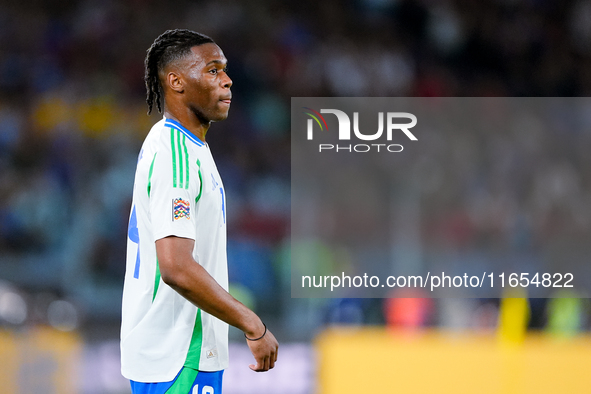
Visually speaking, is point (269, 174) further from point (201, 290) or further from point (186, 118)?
point (201, 290)

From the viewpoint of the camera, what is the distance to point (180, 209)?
222 centimetres

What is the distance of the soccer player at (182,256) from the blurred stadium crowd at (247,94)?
3.80 metres

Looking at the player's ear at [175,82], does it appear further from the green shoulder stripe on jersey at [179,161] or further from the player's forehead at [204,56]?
the green shoulder stripe on jersey at [179,161]

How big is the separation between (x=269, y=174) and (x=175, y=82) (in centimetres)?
516

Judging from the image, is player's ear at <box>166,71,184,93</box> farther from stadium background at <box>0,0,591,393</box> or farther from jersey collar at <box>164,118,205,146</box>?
stadium background at <box>0,0,591,393</box>

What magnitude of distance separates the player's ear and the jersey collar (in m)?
0.11

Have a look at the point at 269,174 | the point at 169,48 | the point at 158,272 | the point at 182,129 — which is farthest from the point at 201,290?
the point at 269,174

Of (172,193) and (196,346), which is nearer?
(172,193)

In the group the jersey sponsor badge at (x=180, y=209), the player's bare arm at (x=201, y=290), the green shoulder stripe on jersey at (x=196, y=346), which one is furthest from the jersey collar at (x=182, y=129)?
the green shoulder stripe on jersey at (x=196, y=346)

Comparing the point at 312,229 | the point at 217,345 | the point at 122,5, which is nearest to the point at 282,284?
the point at 312,229

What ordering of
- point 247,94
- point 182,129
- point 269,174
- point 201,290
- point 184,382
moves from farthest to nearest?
point 247,94, point 269,174, point 182,129, point 184,382, point 201,290

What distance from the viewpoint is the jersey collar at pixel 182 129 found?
96.6 inches

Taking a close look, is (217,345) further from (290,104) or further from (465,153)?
(290,104)

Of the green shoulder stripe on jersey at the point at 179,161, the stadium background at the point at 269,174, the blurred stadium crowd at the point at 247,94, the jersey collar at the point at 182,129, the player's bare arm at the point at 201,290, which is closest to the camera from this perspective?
the player's bare arm at the point at 201,290
